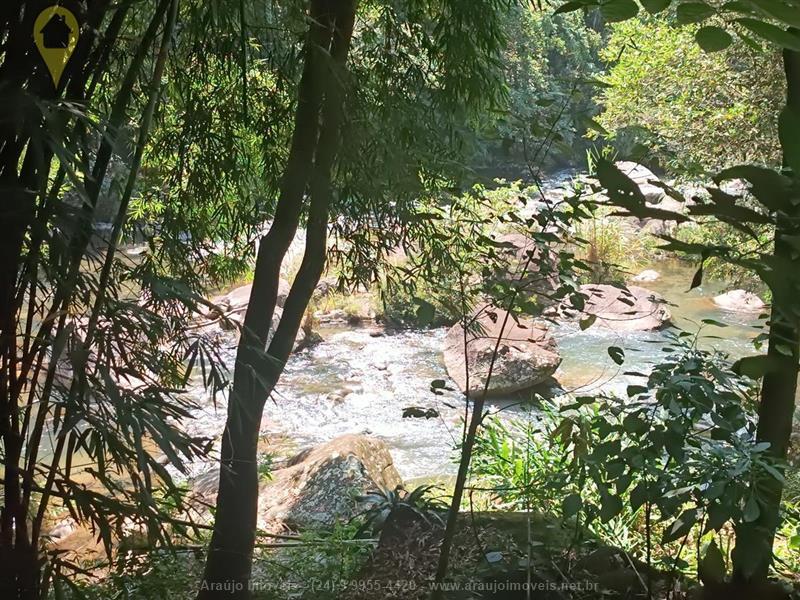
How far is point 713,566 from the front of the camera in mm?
1048

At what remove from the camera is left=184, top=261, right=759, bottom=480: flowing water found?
4277 mm

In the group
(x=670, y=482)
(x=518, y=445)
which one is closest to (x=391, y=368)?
(x=518, y=445)

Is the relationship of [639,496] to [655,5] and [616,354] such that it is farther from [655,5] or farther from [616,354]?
[655,5]

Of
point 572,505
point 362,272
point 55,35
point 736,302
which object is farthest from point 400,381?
point 55,35

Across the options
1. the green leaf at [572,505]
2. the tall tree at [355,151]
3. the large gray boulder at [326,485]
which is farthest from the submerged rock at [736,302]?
the green leaf at [572,505]

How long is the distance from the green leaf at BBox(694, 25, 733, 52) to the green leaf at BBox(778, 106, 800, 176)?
60 millimetres

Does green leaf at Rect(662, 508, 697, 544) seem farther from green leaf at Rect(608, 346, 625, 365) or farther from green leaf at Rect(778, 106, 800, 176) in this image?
green leaf at Rect(778, 106, 800, 176)

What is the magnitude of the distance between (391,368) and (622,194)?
511 centimetres

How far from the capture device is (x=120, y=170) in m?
1.67

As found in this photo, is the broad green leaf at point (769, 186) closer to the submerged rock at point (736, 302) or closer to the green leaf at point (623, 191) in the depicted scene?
the green leaf at point (623, 191)

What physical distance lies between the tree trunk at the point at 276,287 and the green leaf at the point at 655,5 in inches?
48.0

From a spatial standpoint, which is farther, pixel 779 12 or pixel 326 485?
pixel 326 485

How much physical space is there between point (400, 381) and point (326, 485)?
228 centimetres

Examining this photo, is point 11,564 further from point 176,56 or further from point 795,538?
point 795,538
